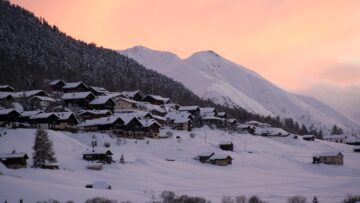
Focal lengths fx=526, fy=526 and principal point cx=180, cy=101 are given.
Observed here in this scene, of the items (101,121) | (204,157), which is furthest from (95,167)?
(101,121)

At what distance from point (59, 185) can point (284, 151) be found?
59.5 metres

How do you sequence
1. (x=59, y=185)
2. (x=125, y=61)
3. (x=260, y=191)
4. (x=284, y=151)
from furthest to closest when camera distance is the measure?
(x=125, y=61), (x=284, y=151), (x=260, y=191), (x=59, y=185)

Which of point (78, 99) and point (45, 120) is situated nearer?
point (45, 120)

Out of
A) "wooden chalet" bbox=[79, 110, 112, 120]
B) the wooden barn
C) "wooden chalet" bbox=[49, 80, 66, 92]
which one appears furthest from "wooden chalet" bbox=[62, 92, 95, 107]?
"wooden chalet" bbox=[49, 80, 66, 92]

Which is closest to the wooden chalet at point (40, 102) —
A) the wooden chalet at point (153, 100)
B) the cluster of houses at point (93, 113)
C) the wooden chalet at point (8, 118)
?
the cluster of houses at point (93, 113)

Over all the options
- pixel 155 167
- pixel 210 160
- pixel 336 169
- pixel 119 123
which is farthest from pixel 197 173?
pixel 336 169

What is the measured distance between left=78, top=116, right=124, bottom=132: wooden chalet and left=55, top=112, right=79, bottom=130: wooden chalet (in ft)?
3.97

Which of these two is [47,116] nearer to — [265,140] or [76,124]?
[76,124]

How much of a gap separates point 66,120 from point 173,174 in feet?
83.5

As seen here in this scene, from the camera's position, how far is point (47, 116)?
3091 inches

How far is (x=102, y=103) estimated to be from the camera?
326 ft

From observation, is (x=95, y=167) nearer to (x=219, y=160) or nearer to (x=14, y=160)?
(x=14, y=160)

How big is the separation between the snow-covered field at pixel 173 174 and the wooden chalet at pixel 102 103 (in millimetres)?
13353

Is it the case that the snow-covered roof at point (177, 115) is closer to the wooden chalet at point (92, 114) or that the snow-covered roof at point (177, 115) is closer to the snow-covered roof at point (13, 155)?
the wooden chalet at point (92, 114)
